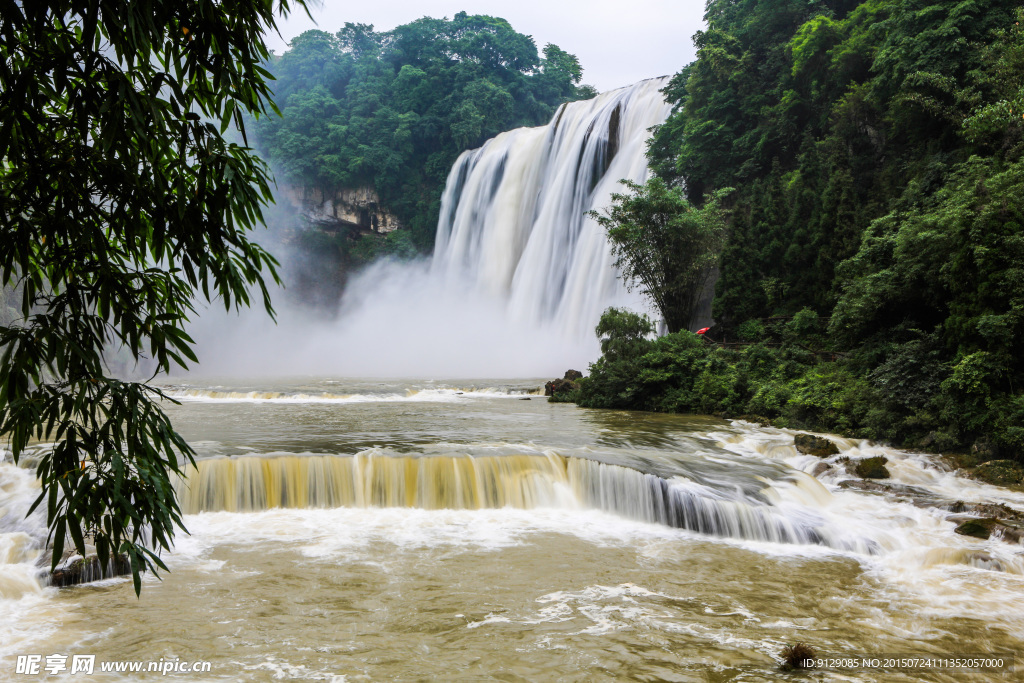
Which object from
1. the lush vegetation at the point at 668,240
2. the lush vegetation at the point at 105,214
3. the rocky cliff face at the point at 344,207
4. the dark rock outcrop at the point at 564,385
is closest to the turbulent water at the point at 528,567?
the lush vegetation at the point at 105,214

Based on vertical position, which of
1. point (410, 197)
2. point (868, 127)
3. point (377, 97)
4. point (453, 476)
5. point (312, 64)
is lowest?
point (453, 476)

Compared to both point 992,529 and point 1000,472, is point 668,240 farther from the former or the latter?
point 992,529

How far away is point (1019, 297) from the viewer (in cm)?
1066

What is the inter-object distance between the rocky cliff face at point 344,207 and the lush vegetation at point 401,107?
536 millimetres

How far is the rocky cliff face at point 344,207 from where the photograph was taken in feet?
165

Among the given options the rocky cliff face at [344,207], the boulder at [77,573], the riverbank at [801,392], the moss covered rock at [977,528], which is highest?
the rocky cliff face at [344,207]

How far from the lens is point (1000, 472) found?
10.1 metres

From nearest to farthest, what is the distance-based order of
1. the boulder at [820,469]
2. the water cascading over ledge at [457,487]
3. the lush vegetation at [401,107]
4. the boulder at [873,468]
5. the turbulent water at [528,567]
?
the turbulent water at [528,567], the water cascading over ledge at [457,487], the boulder at [873,468], the boulder at [820,469], the lush vegetation at [401,107]

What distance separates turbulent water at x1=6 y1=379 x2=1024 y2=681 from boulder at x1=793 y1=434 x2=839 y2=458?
249 millimetres

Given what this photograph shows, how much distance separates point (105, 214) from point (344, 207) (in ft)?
166

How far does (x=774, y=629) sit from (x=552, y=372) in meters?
24.4

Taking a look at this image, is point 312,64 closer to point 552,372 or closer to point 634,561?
point 552,372

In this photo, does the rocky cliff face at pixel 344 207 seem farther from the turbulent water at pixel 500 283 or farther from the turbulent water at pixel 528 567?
the turbulent water at pixel 528 567

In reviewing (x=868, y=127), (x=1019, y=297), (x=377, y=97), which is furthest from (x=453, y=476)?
(x=377, y=97)
